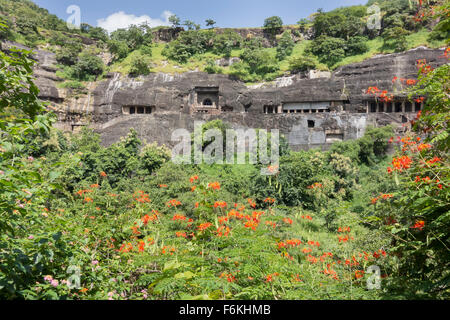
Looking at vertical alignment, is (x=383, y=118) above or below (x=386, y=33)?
below

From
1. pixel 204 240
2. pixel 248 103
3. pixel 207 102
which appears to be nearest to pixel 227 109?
pixel 248 103

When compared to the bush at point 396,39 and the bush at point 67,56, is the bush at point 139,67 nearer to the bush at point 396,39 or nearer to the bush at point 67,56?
the bush at point 67,56

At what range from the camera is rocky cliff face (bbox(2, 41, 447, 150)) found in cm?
2255

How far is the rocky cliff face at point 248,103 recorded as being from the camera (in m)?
22.5

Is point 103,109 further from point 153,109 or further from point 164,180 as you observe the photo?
point 164,180

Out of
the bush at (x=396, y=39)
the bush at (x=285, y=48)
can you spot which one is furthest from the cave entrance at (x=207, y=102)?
the bush at (x=396, y=39)

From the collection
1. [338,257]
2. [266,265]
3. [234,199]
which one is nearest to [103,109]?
[234,199]

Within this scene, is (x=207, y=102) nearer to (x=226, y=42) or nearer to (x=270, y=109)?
(x=270, y=109)

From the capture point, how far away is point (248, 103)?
26422 mm

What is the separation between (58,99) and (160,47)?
15.6 meters

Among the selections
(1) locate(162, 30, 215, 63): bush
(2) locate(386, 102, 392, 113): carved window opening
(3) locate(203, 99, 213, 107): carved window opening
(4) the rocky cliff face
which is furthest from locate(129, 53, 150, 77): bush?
(2) locate(386, 102, 392, 113): carved window opening

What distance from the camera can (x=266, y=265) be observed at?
305cm

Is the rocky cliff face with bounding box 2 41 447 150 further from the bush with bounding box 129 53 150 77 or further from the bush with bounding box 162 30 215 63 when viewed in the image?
the bush with bounding box 162 30 215 63

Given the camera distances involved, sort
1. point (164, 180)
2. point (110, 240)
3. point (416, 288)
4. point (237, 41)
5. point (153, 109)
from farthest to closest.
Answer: point (237, 41), point (153, 109), point (164, 180), point (110, 240), point (416, 288)
